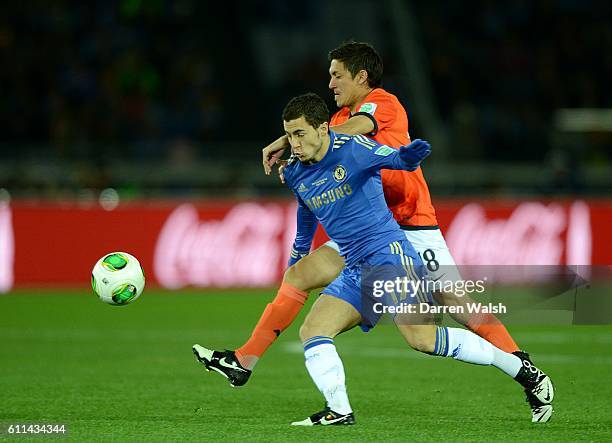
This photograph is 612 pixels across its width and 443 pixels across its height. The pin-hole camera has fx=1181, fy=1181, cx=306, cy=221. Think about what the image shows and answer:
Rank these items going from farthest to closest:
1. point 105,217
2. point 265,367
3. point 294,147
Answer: point 105,217
point 265,367
point 294,147

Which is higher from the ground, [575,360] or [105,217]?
[105,217]

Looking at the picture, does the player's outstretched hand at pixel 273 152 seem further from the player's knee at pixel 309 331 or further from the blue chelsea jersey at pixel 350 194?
the player's knee at pixel 309 331

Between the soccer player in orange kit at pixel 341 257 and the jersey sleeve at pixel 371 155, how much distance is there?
367 mm

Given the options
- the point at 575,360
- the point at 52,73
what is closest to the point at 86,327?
the point at 575,360

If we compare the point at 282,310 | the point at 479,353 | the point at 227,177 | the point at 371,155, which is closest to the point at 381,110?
the point at 371,155

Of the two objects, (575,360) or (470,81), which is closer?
(575,360)

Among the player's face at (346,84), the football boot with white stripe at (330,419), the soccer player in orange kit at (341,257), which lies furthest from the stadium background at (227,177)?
the player's face at (346,84)

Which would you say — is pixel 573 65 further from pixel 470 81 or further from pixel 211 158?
pixel 211 158

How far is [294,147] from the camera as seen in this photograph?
645 centimetres

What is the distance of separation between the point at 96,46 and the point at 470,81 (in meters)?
6.80

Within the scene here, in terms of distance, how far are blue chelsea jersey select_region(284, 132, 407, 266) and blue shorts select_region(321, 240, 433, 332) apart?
0.06 meters

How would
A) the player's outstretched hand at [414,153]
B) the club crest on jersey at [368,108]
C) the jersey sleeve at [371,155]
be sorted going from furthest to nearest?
the club crest on jersey at [368,108] < the jersey sleeve at [371,155] < the player's outstretched hand at [414,153]

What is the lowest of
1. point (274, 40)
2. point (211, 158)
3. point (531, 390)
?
point (531, 390)

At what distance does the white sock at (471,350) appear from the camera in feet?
21.4
